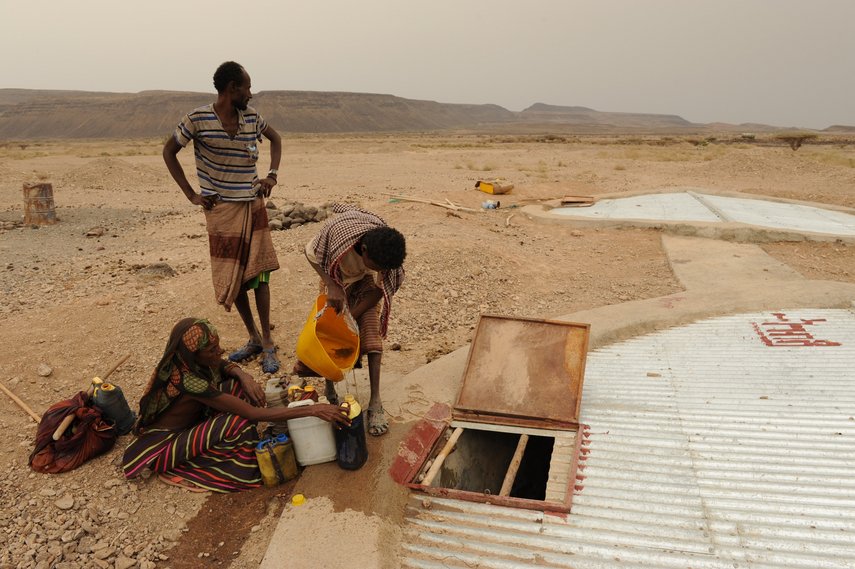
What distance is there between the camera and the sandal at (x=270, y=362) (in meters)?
4.09

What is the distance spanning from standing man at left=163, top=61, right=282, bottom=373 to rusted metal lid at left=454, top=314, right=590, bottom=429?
1.52 metres

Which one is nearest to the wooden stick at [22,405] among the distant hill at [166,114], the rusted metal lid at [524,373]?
the rusted metal lid at [524,373]

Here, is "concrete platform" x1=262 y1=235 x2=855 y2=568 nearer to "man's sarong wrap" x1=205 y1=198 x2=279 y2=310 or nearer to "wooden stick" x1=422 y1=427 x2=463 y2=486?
"wooden stick" x1=422 y1=427 x2=463 y2=486

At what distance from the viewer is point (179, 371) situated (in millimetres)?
2920

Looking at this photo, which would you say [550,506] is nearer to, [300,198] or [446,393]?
[446,393]

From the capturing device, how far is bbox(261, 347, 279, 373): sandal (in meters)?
4.09

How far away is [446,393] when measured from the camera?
368 centimetres

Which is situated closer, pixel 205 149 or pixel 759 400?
pixel 759 400

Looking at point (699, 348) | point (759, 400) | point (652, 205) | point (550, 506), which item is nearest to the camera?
point (550, 506)

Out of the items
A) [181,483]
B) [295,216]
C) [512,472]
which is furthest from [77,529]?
[295,216]

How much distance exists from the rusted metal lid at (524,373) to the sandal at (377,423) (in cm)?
45

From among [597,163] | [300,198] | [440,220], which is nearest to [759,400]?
[440,220]

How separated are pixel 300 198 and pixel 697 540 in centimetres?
1345

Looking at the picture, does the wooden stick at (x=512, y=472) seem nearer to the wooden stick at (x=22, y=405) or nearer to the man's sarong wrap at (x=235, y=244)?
the man's sarong wrap at (x=235, y=244)
